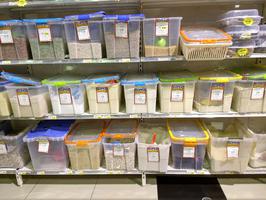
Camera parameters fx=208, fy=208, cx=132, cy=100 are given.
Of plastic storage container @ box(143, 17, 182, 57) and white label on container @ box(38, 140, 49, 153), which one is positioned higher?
plastic storage container @ box(143, 17, 182, 57)

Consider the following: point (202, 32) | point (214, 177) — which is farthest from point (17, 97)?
point (214, 177)

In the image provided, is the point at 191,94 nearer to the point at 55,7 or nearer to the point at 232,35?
the point at 232,35

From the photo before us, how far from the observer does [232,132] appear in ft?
7.01

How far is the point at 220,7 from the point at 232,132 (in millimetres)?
1270

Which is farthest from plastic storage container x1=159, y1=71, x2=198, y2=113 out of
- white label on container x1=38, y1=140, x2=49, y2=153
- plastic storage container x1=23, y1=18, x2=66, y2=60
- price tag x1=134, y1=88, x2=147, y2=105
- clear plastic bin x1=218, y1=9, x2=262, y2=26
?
white label on container x1=38, y1=140, x2=49, y2=153

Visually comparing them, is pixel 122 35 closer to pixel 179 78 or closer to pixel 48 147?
pixel 179 78

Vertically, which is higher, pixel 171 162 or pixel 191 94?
pixel 191 94

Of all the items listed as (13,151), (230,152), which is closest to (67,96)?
(13,151)

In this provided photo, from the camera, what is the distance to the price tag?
1.79 m

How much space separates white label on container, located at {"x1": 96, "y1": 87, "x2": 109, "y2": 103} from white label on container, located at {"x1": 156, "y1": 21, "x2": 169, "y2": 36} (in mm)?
638

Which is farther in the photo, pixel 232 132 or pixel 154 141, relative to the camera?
pixel 232 132

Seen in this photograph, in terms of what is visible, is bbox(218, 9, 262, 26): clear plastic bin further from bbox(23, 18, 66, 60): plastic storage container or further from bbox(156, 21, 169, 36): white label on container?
bbox(23, 18, 66, 60): plastic storage container

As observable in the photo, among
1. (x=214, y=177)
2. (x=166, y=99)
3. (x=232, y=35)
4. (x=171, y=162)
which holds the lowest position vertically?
(x=214, y=177)

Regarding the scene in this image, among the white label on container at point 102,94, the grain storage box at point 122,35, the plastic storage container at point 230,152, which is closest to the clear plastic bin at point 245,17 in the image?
the grain storage box at point 122,35
